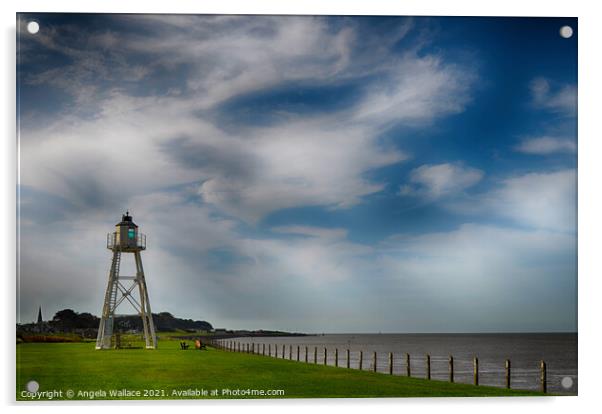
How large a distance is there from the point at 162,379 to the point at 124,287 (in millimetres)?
1493

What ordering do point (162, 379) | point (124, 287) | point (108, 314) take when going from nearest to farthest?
point (162, 379) < point (124, 287) < point (108, 314)

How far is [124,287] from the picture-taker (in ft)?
31.3

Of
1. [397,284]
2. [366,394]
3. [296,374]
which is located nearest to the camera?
[366,394]

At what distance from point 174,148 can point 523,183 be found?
4.84 meters

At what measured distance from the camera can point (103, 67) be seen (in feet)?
29.4

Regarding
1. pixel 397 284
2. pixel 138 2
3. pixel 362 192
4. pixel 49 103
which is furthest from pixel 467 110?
pixel 49 103

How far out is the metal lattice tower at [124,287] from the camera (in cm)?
895

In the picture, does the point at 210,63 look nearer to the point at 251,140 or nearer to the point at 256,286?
the point at 251,140
